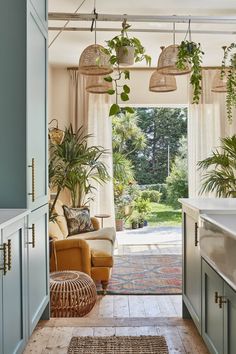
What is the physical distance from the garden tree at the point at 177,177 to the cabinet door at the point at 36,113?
5.74 metres

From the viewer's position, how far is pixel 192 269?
9.03 ft

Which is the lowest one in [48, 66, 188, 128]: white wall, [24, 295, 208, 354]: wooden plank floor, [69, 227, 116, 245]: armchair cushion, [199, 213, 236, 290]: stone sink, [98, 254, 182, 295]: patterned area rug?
[98, 254, 182, 295]: patterned area rug

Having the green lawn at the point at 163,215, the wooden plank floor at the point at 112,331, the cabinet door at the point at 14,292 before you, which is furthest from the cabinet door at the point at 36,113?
the green lawn at the point at 163,215

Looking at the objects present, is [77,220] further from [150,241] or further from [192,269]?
[192,269]

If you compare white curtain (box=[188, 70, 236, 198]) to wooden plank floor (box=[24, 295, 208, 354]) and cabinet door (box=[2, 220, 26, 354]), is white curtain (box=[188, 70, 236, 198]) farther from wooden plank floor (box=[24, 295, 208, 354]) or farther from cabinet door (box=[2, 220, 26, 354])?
cabinet door (box=[2, 220, 26, 354])

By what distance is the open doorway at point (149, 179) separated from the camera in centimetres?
720

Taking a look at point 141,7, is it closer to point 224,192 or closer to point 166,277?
point 224,192

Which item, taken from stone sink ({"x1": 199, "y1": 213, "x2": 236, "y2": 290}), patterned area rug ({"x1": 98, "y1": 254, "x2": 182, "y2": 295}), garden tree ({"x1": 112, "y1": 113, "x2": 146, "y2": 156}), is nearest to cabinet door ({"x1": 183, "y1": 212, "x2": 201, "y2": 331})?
stone sink ({"x1": 199, "y1": 213, "x2": 236, "y2": 290})

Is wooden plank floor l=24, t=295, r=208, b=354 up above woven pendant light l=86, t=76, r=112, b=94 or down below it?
below

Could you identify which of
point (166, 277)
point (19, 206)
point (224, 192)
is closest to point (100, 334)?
point (19, 206)

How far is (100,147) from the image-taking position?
658 cm

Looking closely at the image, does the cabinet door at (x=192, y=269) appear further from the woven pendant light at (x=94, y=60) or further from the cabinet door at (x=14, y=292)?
the woven pendant light at (x=94, y=60)

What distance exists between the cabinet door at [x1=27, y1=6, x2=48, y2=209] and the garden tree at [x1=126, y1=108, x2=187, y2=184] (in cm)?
574

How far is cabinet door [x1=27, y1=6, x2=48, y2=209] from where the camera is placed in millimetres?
2436
